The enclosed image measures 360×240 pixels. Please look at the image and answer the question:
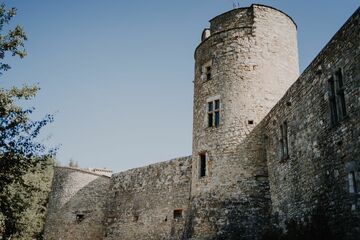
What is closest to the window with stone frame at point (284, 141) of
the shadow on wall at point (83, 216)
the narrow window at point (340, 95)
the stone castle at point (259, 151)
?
the stone castle at point (259, 151)

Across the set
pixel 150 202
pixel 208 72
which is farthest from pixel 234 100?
pixel 150 202

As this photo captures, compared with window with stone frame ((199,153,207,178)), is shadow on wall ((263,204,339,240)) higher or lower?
lower

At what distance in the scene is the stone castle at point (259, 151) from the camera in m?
9.75

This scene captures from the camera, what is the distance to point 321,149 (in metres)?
10.7

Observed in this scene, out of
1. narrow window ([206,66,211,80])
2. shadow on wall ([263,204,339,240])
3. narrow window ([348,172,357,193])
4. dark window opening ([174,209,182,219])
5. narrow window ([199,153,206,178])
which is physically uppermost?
narrow window ([206,66,211,80])

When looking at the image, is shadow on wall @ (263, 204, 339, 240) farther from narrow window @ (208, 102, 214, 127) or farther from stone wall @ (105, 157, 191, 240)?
stone wall @ (105, 157, 191, 240)

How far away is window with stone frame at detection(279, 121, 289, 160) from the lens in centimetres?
1327

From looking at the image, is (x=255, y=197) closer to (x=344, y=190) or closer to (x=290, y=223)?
(x=290, y=223)

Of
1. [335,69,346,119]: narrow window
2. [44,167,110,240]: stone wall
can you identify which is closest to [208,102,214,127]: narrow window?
[335,69,346,119]: narrow window

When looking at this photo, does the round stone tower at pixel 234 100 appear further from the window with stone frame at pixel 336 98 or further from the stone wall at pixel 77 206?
the stone wall at pixel 77 206

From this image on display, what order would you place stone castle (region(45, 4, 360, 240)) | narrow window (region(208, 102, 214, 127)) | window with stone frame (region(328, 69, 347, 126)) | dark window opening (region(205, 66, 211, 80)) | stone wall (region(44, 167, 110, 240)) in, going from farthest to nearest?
stone wall (region(44, 167, 110, 240)) → dark window opening (region(205, 66, 211, 80)) → narrow window (region(208, 102, 214, 127)) → window with stone frame (region(328, 69, 347, 126)) → stone castle (region(45, 4, 360, 240))

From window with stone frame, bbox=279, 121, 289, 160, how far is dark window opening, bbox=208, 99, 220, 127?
3.02 m

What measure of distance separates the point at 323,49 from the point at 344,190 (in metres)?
4.02

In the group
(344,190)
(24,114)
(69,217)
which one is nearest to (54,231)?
(69,217)
